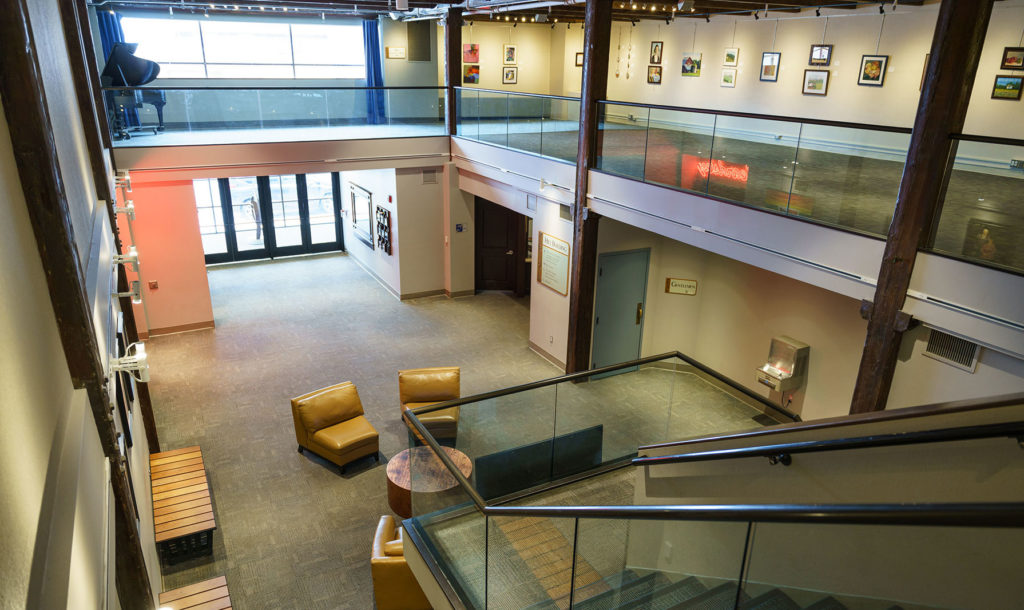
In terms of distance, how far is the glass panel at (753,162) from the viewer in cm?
683

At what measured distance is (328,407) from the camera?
332 inches

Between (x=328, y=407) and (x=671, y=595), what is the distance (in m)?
5.90

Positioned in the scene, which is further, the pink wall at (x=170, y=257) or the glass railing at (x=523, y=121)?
the pink wall at (x=170, y=257)

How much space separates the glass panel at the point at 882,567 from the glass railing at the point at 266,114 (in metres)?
10.9

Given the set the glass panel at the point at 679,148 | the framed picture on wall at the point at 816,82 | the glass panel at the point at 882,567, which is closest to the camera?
the glass panel at the point at 882,567

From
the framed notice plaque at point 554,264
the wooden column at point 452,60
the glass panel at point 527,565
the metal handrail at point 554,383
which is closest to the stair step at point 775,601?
the glass panel at point 527,565

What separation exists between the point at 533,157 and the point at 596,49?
2235 mm

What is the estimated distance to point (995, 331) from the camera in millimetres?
5164

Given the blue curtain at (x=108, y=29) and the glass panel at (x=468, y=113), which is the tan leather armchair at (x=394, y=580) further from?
the blue curtain at (x=108, y=29)

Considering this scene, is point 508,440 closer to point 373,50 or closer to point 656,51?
point 656,51

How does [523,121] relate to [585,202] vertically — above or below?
above

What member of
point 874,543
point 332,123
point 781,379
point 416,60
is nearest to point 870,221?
point 781,379

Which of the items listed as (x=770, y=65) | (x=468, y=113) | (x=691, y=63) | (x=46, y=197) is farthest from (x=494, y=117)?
(x=46, y=197)

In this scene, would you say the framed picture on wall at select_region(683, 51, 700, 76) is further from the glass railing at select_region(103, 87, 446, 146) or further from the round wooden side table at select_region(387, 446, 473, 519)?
the round wooden side table at select_region(387, 446, 473, 519)
